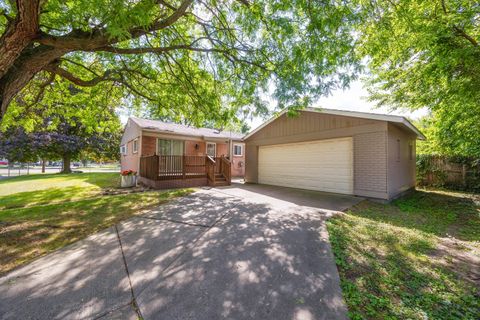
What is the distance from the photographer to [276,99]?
6.12m

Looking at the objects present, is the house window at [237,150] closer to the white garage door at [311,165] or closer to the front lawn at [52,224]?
the white garage door at [311,165]

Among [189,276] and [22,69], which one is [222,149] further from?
[189,276]

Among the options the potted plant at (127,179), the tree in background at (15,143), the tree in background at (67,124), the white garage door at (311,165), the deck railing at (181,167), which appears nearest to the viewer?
the tree in background at (67,124)

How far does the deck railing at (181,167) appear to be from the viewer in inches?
380

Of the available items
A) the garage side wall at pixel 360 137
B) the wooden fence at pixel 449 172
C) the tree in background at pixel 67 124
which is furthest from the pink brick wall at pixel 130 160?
the wooden fence at pixel 449 172

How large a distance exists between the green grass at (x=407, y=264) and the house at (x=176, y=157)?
7.22 metres

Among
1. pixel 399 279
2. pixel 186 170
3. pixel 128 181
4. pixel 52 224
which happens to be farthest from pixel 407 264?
pixel 128 181

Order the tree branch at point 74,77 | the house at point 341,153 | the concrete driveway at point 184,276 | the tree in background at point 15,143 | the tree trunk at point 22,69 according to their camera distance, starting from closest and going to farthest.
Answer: the concrete driveway at point 184,276 → the tree trunk at point 22,69 → the tree branch at point 74,77 → the house at point 341,153 → the tree in background at point 15,143

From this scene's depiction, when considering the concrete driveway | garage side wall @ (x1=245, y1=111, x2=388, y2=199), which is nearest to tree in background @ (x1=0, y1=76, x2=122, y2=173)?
the concrete driveway

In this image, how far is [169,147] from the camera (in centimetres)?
1291

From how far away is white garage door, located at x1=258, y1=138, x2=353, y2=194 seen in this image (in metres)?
8.27

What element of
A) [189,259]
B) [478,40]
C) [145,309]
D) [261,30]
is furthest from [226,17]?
[478,40]

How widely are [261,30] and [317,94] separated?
8.48 ft

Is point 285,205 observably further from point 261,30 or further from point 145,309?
point 261,30
